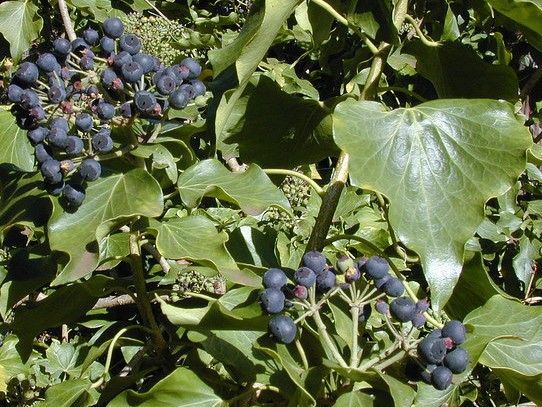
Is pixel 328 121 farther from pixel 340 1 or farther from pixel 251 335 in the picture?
pixel 251 335

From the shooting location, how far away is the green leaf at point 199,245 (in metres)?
1.22

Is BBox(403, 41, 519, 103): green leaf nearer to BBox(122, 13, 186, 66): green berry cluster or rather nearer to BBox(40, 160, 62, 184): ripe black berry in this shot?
BBox(40, 160, 62, 184): ripe black berry

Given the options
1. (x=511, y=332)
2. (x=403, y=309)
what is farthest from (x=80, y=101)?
(x=511, y=332)

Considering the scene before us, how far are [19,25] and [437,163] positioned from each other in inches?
69.4

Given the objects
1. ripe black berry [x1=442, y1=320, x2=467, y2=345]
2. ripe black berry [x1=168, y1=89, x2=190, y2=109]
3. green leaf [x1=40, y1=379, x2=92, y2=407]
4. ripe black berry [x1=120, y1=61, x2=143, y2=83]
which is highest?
ripe black berry [x1=120, y1=61, x2=143, y2=83]

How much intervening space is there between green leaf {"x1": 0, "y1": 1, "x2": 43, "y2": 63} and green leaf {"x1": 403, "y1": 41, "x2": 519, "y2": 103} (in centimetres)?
140

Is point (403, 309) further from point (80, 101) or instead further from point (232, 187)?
point (80, 101)

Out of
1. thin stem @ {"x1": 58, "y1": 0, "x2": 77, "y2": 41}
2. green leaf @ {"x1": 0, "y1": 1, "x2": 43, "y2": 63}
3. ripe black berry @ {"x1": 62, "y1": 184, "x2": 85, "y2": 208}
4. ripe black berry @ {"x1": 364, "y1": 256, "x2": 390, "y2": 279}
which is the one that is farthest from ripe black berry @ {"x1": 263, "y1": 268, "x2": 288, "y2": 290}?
green leaf @ {"x1": 0, "y1": 1, "x2": 43, "y2": 63}

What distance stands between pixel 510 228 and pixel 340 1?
43.5 inches

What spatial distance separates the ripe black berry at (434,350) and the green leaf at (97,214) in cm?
47

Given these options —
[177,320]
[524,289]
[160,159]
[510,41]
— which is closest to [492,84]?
[160,159]

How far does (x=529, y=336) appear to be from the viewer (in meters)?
1.33

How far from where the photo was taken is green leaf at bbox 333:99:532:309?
1154 mm

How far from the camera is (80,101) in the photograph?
130cm
